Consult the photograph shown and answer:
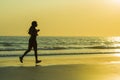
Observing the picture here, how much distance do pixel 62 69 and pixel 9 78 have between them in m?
2.87

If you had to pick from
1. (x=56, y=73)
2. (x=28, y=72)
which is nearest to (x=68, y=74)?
(x=56, y=73)

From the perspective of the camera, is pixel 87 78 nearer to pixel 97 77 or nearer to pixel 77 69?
pixel 97 77

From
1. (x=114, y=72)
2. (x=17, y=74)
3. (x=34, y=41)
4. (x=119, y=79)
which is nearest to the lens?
(x=119, y=79)

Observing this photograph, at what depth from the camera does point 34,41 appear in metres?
16.6

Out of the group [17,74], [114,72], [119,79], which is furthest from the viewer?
[114,72]

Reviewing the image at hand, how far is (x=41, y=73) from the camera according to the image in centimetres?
1320

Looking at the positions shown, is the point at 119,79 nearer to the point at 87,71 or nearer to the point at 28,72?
the point at 87,71

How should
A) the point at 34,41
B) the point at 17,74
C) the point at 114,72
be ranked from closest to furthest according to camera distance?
1. the point at 17,74
2. the point at 114,72
3. the point at 34,41

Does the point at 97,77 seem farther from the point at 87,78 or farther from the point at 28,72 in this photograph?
the point at 28,72

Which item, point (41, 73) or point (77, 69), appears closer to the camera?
point (41, 73)

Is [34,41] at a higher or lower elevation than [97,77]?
higher

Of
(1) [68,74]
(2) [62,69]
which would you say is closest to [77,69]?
(2) [62,69]

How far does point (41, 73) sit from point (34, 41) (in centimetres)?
360

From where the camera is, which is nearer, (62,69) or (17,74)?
(17,74)
